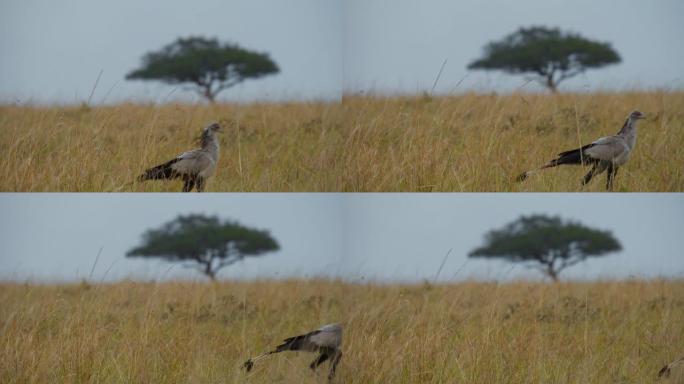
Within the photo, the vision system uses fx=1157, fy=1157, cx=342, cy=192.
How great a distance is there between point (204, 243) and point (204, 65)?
743 mm

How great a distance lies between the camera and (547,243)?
4848 mm

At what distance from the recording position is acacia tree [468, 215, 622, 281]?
4.84m

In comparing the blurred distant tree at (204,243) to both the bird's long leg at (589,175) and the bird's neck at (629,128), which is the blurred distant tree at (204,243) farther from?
the bird's neck at (629,128)

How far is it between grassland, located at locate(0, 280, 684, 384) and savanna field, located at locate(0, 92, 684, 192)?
1.40ft

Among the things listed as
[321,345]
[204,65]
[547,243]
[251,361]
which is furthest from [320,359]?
[204,65]

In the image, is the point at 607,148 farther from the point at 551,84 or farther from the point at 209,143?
the point at 209,143

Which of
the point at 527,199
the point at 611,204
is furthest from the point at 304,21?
the point at 611,204

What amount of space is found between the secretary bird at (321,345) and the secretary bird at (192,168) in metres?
0.75

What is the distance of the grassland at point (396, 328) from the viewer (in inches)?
189

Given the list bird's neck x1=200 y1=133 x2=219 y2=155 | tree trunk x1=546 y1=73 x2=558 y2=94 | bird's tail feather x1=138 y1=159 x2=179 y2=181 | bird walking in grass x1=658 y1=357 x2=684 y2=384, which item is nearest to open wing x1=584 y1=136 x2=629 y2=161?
tree trunk x1=546 y1=73 x2=558 y2=94

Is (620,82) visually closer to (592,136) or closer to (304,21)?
(592,136)

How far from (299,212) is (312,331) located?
51 centimetres

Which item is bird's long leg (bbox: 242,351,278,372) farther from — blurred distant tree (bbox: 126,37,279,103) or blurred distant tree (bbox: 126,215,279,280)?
blurred distant tree (bbox: 126,37,279,103)

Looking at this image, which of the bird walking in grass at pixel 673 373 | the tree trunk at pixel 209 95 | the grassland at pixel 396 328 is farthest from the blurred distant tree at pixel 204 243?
the bird walking in grass at pixel 673 373
